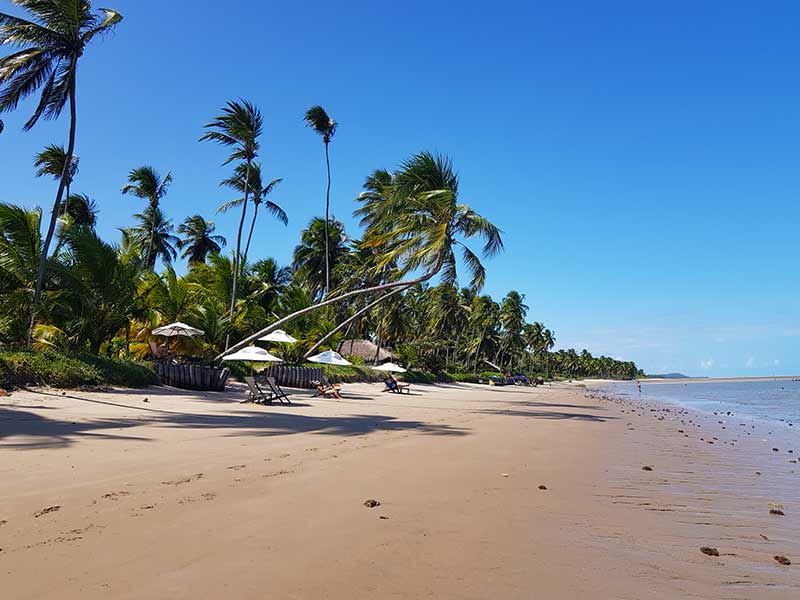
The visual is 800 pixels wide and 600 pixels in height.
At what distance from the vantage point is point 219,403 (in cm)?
1336

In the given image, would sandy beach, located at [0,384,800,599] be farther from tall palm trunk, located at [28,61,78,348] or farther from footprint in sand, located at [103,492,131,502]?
tall palm trunk, located at [28,61,78,348]

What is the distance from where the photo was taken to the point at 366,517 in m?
4.13

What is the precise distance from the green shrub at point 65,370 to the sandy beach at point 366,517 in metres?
3.65

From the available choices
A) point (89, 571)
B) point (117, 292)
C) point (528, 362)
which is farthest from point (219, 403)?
point (528, 362)

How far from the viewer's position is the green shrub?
37.7ft

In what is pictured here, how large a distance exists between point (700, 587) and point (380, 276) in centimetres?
3389

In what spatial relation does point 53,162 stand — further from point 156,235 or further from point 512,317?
point 512,317

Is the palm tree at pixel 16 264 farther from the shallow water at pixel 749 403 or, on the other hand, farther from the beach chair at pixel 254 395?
the shallow water at pixel 749 403

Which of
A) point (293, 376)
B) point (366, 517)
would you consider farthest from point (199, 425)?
point (293, 376)

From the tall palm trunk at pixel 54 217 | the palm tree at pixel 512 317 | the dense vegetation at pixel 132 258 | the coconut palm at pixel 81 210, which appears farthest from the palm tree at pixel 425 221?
the palm tree at pixel 512 317

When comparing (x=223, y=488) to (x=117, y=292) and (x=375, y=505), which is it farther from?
(x=117, y=292)

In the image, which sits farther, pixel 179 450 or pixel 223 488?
pixel 179 450

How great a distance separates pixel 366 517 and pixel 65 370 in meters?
11.5


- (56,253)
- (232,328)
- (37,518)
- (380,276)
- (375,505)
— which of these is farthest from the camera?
(380,276)
